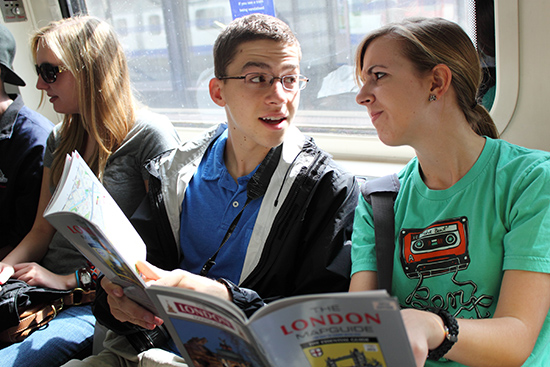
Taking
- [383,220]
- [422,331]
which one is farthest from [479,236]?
[422,331]

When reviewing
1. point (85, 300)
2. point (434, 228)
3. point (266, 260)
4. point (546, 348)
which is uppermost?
point (434, 228)

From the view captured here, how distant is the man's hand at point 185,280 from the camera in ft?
4.47

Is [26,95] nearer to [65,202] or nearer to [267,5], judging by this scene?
[267,5]

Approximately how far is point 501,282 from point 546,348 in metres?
0.22

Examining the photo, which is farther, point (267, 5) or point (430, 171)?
point (267, 5)

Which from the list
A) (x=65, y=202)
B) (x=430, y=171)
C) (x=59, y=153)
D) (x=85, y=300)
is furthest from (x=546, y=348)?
(x=59, y=153)

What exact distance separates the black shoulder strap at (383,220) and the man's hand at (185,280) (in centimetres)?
46

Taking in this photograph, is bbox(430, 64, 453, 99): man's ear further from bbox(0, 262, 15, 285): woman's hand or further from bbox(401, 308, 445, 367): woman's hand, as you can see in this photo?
bbox(0, 262, 15, 285): woman's hand

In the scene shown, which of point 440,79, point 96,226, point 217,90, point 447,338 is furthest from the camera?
point 217,90

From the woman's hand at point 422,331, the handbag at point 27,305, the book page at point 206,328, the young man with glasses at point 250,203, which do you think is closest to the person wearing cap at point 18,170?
the handbag at point 27,305

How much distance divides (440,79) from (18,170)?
212cm

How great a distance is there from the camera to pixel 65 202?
4.10 ft

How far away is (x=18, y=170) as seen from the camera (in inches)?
96.0

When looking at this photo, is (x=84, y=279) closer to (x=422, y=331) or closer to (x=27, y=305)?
(x=27, y=305)
